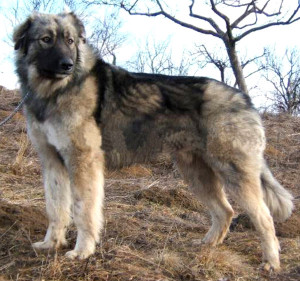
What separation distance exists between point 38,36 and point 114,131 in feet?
3.86

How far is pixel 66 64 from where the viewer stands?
4.26 m

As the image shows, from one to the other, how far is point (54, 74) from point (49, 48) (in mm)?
252

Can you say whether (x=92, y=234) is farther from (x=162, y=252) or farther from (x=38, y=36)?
(x=38, y=36)

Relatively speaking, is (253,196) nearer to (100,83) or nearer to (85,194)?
(85,194)

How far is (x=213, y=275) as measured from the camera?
4055 millimetres

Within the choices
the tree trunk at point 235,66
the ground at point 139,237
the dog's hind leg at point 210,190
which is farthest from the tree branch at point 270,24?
the dog's hind leg at point 210,190

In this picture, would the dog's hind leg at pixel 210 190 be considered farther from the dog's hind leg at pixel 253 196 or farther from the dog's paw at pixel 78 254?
the dog's paw at pixel 78 254

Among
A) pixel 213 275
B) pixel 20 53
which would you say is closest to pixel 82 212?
pixel 213 275

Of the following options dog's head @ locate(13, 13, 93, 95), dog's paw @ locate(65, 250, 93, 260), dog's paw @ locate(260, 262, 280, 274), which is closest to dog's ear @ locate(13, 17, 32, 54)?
dog's head @ locate(13, 13, 93, 95)

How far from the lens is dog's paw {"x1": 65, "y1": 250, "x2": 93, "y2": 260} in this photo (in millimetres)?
4148

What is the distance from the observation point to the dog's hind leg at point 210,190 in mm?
5176

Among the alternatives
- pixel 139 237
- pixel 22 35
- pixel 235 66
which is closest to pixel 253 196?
pixel 139 237

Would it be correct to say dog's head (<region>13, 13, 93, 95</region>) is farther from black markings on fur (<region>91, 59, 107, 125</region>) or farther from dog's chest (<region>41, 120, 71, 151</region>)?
dog's chest (<region>41, 120, 71, 151</region>)

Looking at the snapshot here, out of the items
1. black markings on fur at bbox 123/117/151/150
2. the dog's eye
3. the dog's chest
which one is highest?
the dog's eye
